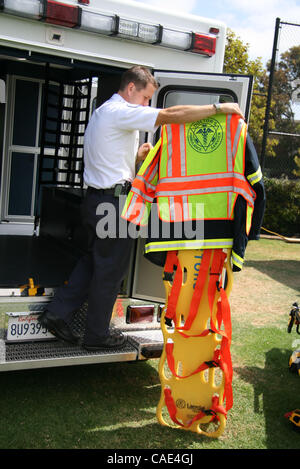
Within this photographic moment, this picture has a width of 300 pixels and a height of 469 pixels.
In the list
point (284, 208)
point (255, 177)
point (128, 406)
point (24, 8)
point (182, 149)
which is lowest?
point (128, 406)

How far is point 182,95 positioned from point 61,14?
3.27 ft

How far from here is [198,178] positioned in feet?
10.6

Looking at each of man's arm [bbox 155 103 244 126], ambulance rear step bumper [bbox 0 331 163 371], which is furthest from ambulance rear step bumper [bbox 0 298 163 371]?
man's arm [bbox 155 103 244 126]

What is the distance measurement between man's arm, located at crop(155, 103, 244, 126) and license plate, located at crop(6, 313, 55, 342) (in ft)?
4.84

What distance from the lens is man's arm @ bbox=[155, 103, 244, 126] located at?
311 cm

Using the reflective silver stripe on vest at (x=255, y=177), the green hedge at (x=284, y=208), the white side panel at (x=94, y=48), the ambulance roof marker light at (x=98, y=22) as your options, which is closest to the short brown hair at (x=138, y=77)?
the white side panel at (x=94, y=48)

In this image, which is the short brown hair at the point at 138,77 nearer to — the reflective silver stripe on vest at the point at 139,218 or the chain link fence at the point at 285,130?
the reflective silver stripe on vest at the point at 139,218

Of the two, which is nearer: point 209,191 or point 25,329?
point 209,191

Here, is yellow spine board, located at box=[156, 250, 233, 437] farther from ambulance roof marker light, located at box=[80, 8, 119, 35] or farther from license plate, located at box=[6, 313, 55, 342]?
ambulance roof marker light, located at box=[80, 8, 119, 35]

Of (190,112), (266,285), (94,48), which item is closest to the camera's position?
(190,112)

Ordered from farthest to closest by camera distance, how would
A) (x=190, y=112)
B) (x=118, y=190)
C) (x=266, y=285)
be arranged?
(x=266, y=285)
(x=118, y=190)
(x=190, y=112)

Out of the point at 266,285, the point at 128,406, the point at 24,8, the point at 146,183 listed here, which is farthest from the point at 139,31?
the point at 266,285

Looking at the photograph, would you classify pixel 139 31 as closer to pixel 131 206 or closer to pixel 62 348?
pixel 131 206
